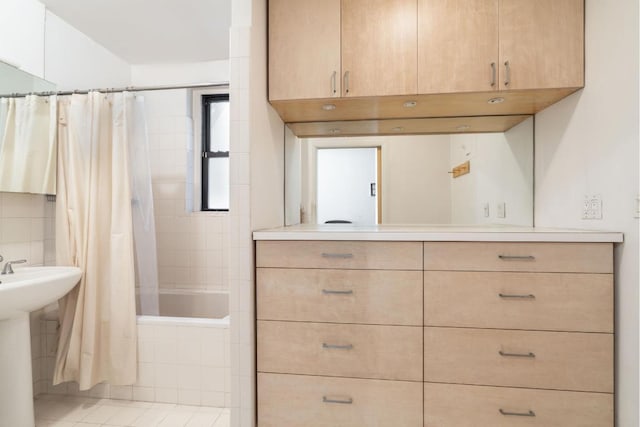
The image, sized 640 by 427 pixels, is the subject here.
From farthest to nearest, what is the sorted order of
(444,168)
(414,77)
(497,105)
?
(444,168), (497,105), (414,77)

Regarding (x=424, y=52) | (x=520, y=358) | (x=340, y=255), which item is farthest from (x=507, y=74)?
(x=520, y=358)

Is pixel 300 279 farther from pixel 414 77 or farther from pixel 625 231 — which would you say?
pixel 625 231

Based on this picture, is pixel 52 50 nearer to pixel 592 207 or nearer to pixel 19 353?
pixel 19 353

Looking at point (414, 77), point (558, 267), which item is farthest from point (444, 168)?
point (558, 267)

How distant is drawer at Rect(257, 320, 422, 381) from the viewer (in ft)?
4.34

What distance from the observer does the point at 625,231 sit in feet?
4.00

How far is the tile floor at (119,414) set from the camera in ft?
5.69

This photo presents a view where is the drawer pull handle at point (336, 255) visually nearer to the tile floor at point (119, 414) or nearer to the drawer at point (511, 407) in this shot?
the drawer at point (511, 407)

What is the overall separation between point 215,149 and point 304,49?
5.81 ft

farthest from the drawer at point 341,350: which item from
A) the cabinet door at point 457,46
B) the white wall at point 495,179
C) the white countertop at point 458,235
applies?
the cabinet door at point 457,46

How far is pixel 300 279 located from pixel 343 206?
68 cm

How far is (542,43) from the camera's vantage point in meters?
1.45

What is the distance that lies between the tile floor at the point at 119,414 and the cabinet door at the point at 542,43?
2.24 meters

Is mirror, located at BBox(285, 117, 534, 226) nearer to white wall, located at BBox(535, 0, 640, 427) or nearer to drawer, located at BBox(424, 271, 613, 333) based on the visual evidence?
white wall, located at BBox(535, 0, 640, 427)
